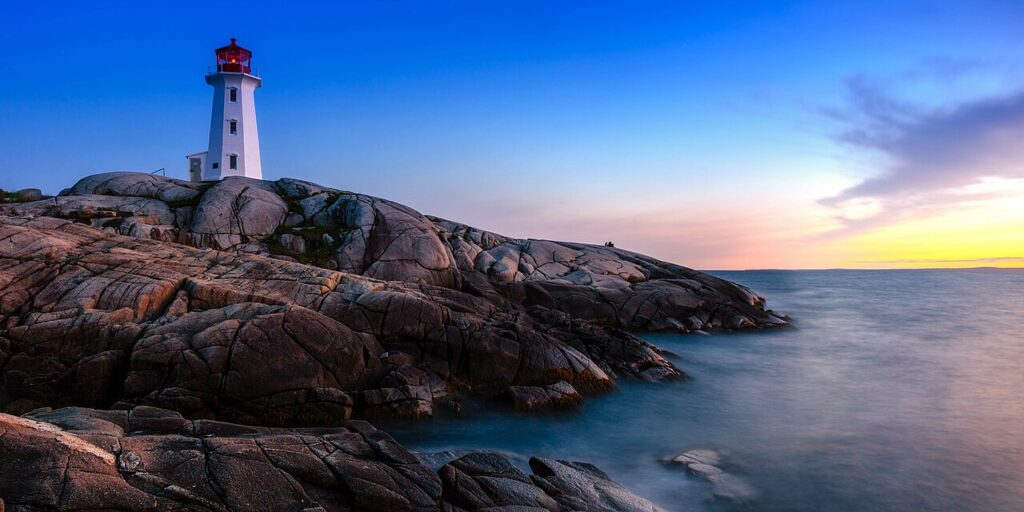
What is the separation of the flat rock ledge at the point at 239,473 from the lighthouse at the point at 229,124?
39.1 m

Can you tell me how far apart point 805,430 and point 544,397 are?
756cm

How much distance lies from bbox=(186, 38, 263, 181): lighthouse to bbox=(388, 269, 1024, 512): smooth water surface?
35226 mm

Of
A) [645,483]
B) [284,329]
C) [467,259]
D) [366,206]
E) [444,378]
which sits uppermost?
[366,206]

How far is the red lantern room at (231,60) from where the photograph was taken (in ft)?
149

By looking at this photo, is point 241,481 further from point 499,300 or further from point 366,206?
point 366,206

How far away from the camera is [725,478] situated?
12703 millimetres

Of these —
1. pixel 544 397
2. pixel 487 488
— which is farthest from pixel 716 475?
pixel 487 488

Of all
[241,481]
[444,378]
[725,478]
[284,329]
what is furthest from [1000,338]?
[241,481]

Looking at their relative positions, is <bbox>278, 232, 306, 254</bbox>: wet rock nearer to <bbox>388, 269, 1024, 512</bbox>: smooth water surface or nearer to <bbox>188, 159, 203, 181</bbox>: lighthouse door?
<bbox>388, 269, 1024, 512</bbox>: smooth water surface

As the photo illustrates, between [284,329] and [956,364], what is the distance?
29796 millimetres

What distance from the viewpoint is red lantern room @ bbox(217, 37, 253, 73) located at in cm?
4547

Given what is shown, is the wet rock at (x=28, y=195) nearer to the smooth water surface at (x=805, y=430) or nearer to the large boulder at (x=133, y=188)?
the large boulder at (x=133, y=188)

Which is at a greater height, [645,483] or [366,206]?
[366,206]

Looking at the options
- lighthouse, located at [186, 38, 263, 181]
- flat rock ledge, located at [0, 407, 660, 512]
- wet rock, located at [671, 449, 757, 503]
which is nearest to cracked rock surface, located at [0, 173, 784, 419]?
wet rock, located at [671, 449, 757, 503]
